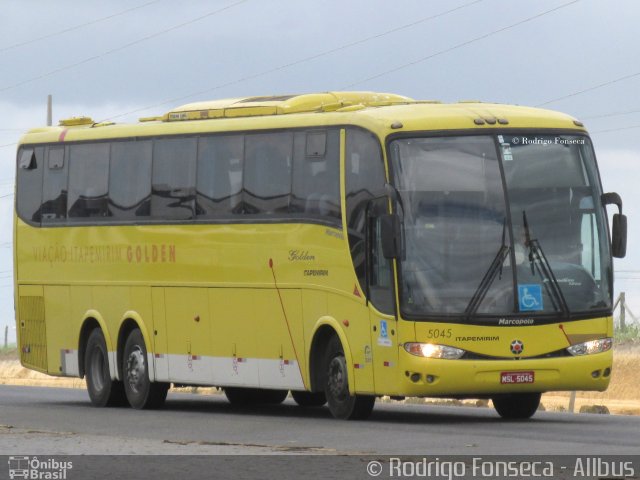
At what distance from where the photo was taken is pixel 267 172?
83.0ft

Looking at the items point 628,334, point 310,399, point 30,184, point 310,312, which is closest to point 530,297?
point 310,312

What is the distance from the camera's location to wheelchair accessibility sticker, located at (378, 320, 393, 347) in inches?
898

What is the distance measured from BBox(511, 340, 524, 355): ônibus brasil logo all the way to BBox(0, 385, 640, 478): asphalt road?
86cm

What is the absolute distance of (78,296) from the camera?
29.9m

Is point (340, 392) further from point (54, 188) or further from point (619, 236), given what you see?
point (54, 188)

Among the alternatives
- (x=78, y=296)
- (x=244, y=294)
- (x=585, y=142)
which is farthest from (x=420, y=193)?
(x=78, y=296)

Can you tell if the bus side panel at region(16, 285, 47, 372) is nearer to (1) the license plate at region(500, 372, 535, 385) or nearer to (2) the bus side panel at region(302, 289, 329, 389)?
(2) the bus side panel at region(302, 289, 329, 389)

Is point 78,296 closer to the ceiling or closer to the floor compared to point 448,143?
closer to the floor

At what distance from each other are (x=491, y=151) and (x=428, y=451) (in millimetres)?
5926

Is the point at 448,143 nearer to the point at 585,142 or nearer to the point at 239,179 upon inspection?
the point at 585,142

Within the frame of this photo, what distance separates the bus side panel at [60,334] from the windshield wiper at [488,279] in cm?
914

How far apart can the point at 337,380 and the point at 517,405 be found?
2.48m

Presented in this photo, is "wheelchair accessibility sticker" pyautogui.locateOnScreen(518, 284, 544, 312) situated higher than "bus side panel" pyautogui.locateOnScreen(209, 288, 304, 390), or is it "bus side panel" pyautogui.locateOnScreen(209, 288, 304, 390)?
"wheelchair accessibility sticker" pyautogui.locateOnScreen(518, 284, 544, 312)

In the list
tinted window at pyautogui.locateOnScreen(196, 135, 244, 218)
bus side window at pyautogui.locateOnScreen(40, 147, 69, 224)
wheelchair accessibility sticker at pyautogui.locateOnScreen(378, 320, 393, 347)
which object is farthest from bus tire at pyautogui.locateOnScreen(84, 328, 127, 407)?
wheelchair accessibility sticker at pyautogui.locateOnScreen(378, 320, 393, 347)
